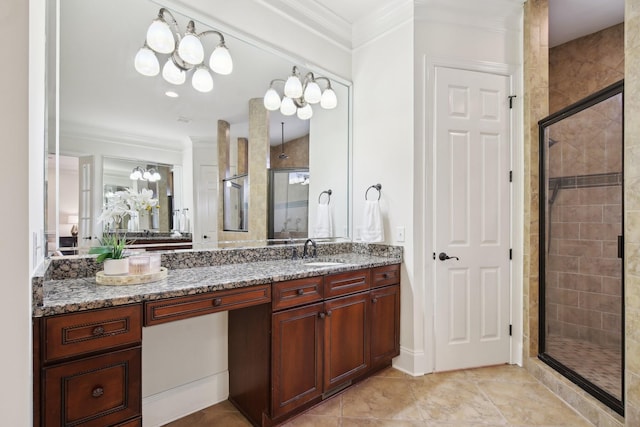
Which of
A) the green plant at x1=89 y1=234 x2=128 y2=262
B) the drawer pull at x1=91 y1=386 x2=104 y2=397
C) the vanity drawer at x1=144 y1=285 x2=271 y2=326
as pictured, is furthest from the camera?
the green plant at x1=89 y1=234 x2=128 y2=262

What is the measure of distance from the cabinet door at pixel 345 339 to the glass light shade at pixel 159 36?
5.95 feet

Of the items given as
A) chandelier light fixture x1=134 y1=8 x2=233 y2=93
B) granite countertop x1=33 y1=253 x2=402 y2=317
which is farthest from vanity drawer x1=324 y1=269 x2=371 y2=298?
chandelier light fixture x1=134 y1=8 x2=233 y2=93

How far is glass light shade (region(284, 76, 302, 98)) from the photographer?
252cm

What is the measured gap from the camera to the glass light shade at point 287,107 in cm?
256

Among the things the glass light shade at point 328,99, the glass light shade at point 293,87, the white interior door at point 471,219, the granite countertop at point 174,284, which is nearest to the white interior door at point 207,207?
the granite countertop at point 174,284

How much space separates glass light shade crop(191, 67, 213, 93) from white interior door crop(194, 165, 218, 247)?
51cm

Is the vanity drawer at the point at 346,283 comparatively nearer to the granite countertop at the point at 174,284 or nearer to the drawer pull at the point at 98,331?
the granite countertop at the point at 174,284

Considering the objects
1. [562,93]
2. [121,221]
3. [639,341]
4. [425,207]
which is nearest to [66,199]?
[121,221]

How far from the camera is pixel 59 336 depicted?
1147 millimetres

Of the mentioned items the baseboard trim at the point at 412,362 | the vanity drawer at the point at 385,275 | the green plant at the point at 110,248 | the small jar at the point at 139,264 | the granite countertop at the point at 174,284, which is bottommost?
the baseboard trim at the point at 412,362

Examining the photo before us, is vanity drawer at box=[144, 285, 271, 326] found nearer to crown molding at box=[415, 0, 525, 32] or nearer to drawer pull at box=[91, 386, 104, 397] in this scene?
drawer pull at box=[91, 386, 104, 397]

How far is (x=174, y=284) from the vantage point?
151cm

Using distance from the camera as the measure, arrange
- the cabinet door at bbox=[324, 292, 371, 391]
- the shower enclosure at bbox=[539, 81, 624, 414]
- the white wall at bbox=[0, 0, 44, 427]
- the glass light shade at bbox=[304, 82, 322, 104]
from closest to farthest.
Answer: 1. the white wall at bbox=[0, 0, 44, 427]
2. the cabinet door at bbox=[324, 292, 371, 391]
3. the shower enclosure at bbox=[539, 81, 624, 414]
4. the glass light shade at bbox=[304, 82, 322, 104]

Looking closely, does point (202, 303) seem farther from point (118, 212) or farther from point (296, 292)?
point (118, 212)
